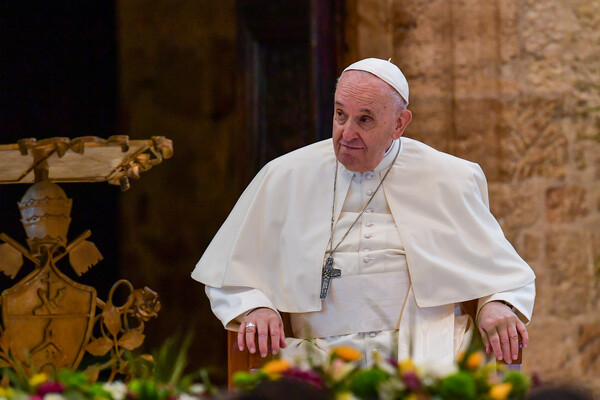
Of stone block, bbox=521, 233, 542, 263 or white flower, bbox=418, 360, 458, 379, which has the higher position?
white flower, bbox=418, 360, 458, 379

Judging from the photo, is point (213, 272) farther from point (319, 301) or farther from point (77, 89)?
point (77, 89)

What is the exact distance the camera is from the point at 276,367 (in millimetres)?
1771

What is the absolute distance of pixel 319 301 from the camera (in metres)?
3.91

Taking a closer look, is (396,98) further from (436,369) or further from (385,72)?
(436,369)

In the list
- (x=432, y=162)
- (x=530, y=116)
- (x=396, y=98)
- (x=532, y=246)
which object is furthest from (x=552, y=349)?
(x=396, y=98)

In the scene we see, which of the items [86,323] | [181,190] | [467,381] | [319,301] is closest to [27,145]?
[86,323]

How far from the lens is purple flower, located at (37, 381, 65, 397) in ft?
5.73

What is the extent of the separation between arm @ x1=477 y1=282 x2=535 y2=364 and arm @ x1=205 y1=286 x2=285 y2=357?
0.73 m

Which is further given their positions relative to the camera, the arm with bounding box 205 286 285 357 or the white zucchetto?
the white zucchetto

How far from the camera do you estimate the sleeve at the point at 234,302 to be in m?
3.78

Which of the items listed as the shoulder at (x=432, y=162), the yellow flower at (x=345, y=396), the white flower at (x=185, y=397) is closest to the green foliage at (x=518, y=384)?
the yellow flower at (x=345, y=396)

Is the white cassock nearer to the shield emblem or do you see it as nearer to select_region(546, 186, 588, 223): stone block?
the shield emblem

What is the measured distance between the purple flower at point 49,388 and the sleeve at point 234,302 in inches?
78.6

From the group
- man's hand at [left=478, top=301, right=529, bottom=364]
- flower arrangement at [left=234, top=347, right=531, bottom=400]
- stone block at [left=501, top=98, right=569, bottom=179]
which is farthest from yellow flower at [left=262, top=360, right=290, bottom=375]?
stone block at [left=501, top=98, right=569, bottom=179]
